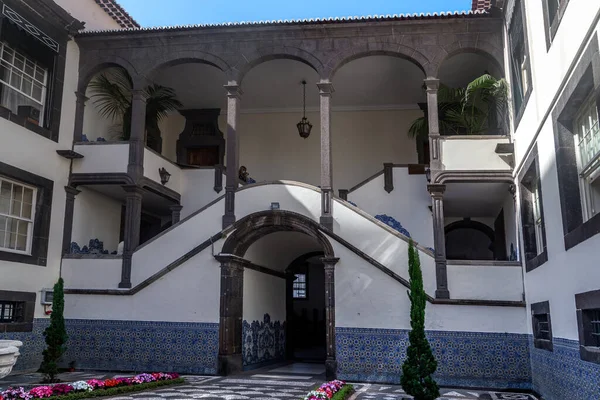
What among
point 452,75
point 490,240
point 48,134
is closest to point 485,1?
point 452,75

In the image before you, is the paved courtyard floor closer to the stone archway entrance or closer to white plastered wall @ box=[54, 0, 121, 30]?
the stone archway entrance

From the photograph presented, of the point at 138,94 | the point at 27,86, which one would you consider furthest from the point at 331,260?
the point at 27,86

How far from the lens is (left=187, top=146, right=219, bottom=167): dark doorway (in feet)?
54.7

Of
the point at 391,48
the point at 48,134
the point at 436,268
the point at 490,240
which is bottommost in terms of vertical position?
→ the point at 436,268

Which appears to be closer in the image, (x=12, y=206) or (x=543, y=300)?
(x=543, y=300)

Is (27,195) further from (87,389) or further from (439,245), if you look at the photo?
(439,245)

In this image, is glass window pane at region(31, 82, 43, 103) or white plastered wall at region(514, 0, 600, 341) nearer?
white plastered wall at region(514, 0, 600, 341)

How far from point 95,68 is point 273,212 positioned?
214 inches

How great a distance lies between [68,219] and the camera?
41.6ft

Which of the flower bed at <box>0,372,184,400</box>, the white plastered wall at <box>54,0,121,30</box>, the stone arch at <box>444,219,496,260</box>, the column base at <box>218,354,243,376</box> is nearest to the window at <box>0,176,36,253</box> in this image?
the flower bed at <box>0,372,184,400</box>

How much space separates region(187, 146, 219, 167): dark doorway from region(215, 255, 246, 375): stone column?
5.30 m

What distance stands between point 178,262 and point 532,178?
690 cm

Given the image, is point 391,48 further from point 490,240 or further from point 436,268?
point 490,240

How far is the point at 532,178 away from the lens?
1002cm
